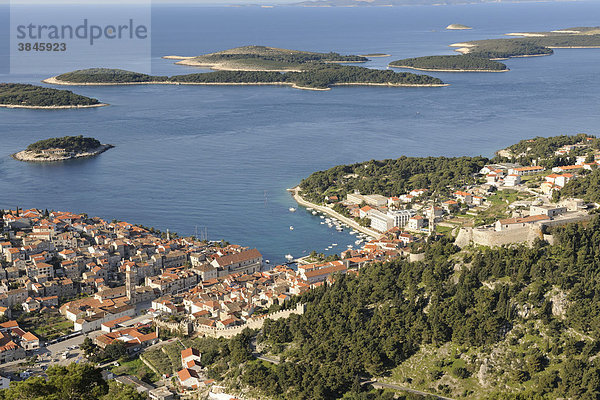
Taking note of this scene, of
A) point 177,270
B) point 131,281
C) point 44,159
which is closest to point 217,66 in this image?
point 44,159

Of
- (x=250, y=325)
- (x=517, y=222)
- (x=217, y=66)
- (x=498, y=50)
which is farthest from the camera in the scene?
(x=498, y=50)

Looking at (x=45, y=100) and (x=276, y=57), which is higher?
(x=276, y=57)

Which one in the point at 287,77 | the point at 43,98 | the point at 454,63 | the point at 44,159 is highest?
the point at 454,63

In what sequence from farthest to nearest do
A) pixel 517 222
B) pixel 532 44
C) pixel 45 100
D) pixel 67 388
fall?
pixel 532 44, pixel 45 100, pixel 517 222, pixel 67 388

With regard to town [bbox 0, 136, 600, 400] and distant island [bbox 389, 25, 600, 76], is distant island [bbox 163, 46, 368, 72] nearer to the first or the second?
distant island [bbox 389, 25, 600, 76]

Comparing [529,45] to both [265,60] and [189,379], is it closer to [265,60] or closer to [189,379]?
[265,60]

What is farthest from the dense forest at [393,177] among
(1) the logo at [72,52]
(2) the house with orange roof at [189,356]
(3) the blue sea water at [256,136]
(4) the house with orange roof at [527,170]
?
(1) the logo at [72,52]
